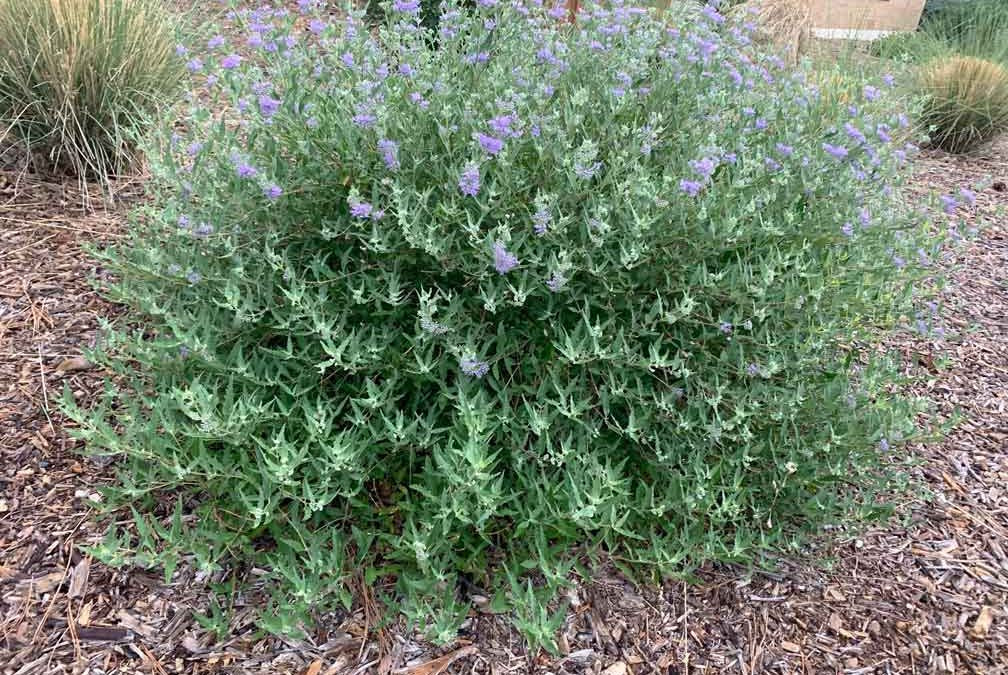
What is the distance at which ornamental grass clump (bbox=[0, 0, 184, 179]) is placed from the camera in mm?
3537

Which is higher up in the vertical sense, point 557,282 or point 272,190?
point 272,190

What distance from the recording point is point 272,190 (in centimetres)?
196

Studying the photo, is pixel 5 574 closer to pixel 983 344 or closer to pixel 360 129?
pixel 360 129

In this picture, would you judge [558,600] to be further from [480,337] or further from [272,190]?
[272,190]

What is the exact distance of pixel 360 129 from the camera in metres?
2.07

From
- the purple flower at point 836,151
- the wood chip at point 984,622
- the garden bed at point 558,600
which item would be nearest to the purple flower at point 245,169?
the garden bed at point 558,600

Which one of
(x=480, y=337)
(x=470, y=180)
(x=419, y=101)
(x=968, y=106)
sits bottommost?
(x=968, y=106)

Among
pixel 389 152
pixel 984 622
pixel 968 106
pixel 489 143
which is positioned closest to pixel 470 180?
pixel 489 143

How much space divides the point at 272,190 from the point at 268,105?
0.24m

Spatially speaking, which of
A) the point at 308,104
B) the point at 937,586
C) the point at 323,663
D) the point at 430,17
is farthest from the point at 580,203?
the point at 430,17

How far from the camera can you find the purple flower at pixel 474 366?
6.14 ft

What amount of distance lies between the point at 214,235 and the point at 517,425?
92 centimetres

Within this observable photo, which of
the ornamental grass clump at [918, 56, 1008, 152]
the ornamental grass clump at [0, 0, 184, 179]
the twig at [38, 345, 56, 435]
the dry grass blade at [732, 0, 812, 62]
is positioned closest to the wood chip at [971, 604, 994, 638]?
the twig at [38, 345, 56, 435]

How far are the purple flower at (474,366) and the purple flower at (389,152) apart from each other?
538 millimetres
